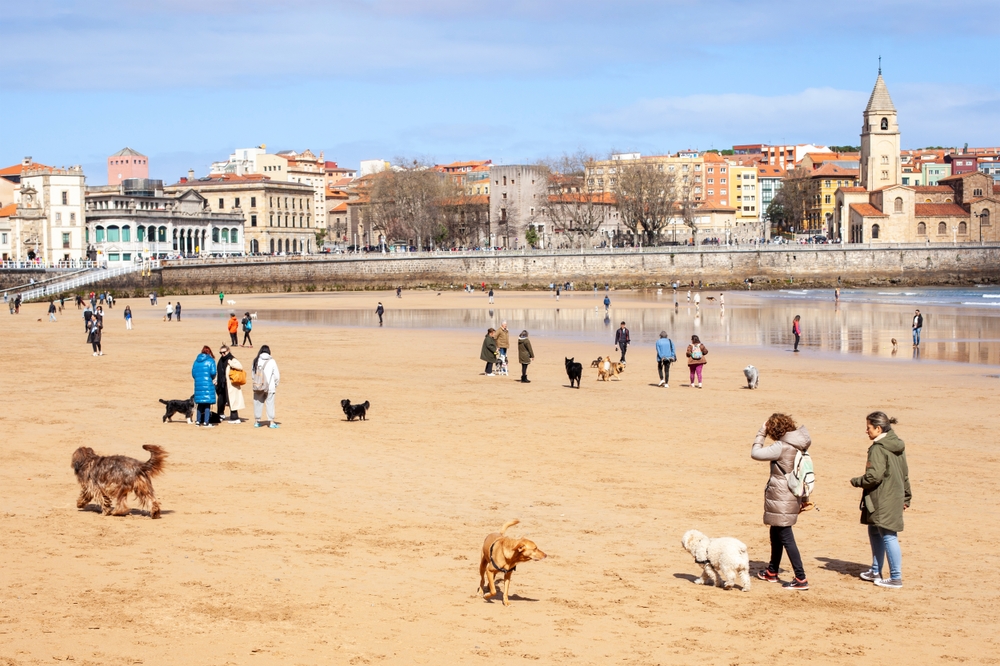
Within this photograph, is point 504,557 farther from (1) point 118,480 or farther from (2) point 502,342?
(2) point 502,342

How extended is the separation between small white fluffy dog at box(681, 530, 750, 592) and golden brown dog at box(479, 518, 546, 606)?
53.6 inches

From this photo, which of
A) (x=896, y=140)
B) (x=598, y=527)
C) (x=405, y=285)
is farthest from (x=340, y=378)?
(x=896, y=140)

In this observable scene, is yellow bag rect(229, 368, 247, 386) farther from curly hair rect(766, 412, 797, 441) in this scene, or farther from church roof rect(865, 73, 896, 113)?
church roof rect(865, 73, 896, 113)

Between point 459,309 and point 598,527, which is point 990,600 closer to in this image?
point 598,527

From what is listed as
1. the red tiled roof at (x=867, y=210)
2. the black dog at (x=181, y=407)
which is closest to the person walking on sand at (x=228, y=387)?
the black dog at (x=181, y=407)

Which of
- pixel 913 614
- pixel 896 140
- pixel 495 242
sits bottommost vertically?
pixel 913 614

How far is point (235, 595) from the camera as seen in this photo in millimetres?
8016

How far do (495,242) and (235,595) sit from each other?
108 meters

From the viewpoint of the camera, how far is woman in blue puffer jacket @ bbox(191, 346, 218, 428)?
50.7 feet

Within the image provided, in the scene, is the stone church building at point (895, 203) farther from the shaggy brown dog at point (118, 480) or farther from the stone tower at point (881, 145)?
the shaggy brown dog at point (118, 480)

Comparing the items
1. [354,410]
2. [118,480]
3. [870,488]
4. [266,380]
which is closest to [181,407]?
[266,380]

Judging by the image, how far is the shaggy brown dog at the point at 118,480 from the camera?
1027cm

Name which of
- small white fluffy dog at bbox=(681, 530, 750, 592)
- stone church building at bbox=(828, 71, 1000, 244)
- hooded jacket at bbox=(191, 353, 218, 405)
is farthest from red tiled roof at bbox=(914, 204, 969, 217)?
small white fluffy dog at bbox=(681, 530, 750, 592)

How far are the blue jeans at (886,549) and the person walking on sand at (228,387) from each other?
10359mm
